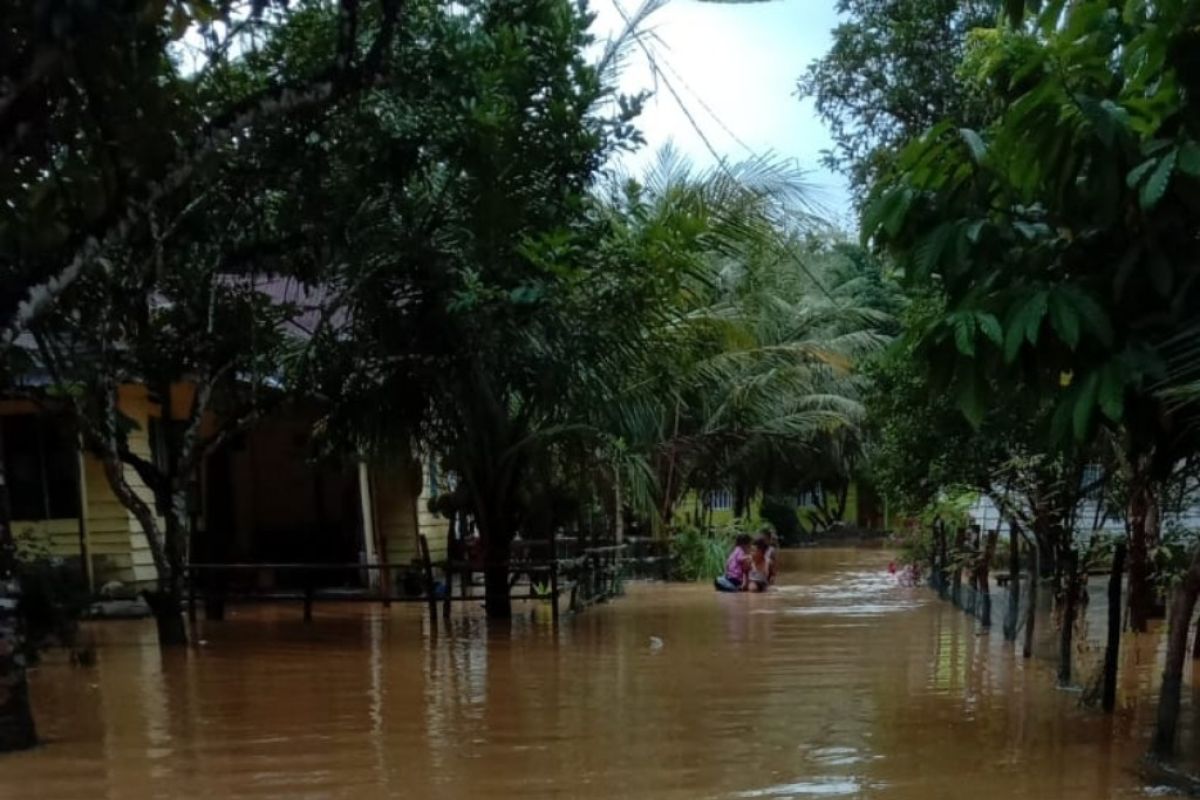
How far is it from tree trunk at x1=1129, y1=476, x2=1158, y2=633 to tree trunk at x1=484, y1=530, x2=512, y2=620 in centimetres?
671

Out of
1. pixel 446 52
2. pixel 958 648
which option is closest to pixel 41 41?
pixel 446 52

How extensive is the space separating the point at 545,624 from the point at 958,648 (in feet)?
15.7

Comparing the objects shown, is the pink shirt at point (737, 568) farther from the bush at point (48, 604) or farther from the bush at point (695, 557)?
the bush at point (48, 604)

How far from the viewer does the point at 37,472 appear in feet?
52.5

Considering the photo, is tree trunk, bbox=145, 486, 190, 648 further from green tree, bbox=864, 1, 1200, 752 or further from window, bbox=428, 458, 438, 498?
green tree, bbox=864, 1, 1200, 752

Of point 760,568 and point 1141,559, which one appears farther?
point 760,568

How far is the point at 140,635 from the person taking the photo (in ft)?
46.0

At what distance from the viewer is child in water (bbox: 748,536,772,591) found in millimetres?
21656

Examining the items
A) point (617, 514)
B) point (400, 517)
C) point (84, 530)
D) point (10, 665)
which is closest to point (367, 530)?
point (400, 517)

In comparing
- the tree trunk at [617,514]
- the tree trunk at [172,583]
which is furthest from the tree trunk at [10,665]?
the tree trunk at [617,514]

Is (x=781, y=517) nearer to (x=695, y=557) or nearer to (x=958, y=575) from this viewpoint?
(x=695, y=557)

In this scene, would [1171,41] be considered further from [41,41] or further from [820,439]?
[820,439]

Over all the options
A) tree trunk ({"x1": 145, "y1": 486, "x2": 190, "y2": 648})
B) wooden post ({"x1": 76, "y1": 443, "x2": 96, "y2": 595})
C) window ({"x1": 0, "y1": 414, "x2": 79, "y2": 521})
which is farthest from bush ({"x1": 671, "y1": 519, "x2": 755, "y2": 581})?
tree trunk ({"x1": 145, "y1": 486, "x2": 190, "y2": 648})

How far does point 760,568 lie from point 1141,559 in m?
9.61
